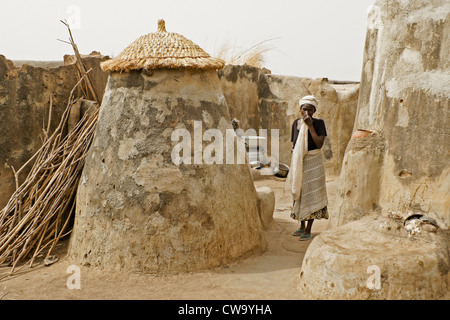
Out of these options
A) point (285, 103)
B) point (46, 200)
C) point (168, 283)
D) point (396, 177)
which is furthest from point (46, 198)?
point (285, 103)

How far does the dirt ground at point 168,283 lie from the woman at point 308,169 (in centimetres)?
73

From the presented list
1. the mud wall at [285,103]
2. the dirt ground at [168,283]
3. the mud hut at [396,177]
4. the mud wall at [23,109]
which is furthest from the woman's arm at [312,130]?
the mud wall at [285,103]

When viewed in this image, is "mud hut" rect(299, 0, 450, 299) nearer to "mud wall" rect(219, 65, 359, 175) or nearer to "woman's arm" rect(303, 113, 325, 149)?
"woman's arm" rect(303, 113, 325, 149)

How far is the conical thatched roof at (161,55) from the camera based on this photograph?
3684 mm

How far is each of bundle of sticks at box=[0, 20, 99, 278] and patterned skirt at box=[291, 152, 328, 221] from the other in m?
1.97

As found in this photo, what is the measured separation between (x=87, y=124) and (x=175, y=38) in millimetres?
1139

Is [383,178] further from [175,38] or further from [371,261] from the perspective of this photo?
[175,38]

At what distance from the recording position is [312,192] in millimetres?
4676

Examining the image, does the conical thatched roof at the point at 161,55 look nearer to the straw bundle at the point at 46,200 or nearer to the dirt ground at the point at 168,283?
the straw bundle at the point at 46,200

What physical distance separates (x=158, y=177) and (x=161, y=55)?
0.92m

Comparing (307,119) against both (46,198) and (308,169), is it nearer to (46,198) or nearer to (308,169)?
(308,169)

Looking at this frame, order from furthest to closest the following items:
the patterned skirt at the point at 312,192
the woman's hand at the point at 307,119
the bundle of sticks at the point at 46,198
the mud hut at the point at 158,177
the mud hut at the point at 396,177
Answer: the patterned skirt at the point at 312,192 < the woman's hand at the point at 307,119 < the bundle of sticks at the point at 46,198 < the mud hut at the point at 158,177 < the mud hut at the point at 396,177

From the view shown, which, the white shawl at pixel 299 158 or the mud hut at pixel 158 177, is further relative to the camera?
the white shawl at pixel 299 158

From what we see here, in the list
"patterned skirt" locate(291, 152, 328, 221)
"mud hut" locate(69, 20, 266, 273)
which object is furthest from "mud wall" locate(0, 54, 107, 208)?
"patterned skirt" locate(291, 152, 328, 221)
